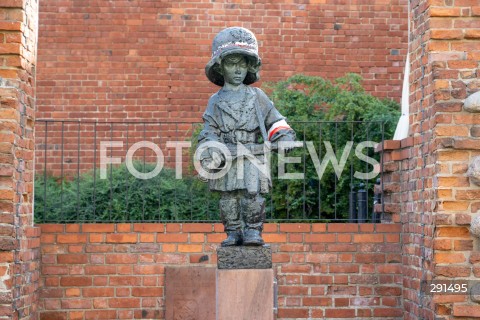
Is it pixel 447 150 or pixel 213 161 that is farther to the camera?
pixel 447 150

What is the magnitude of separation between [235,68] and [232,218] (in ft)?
3.46

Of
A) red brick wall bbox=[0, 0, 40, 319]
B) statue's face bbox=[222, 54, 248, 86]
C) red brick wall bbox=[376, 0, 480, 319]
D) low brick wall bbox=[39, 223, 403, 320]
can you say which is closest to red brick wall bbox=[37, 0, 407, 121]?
low brick wall bbox=[39, 223, 403, 320]

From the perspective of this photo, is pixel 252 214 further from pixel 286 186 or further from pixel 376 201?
pixel 286 186

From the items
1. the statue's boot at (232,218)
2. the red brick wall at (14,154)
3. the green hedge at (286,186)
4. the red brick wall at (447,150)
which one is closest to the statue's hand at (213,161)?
the statue's boot at (232,218)

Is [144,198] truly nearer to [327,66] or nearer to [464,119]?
[464,119]

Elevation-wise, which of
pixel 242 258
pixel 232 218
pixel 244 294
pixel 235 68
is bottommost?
pixel 244 294

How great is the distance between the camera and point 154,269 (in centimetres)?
730

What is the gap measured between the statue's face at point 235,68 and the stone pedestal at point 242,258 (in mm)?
1183

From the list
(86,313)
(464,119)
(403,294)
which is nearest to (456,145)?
(464,119)

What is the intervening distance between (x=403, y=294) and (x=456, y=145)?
5.63 feet

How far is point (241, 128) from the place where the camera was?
564 cm

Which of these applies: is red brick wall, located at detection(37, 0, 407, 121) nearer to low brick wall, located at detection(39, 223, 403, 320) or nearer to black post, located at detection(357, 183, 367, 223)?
black post, located at detection(357, 183, 367, 223)

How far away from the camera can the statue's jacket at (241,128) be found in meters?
5.57

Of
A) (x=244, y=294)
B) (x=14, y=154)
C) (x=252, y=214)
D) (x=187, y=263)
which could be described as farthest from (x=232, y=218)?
(x=14, y=154)
